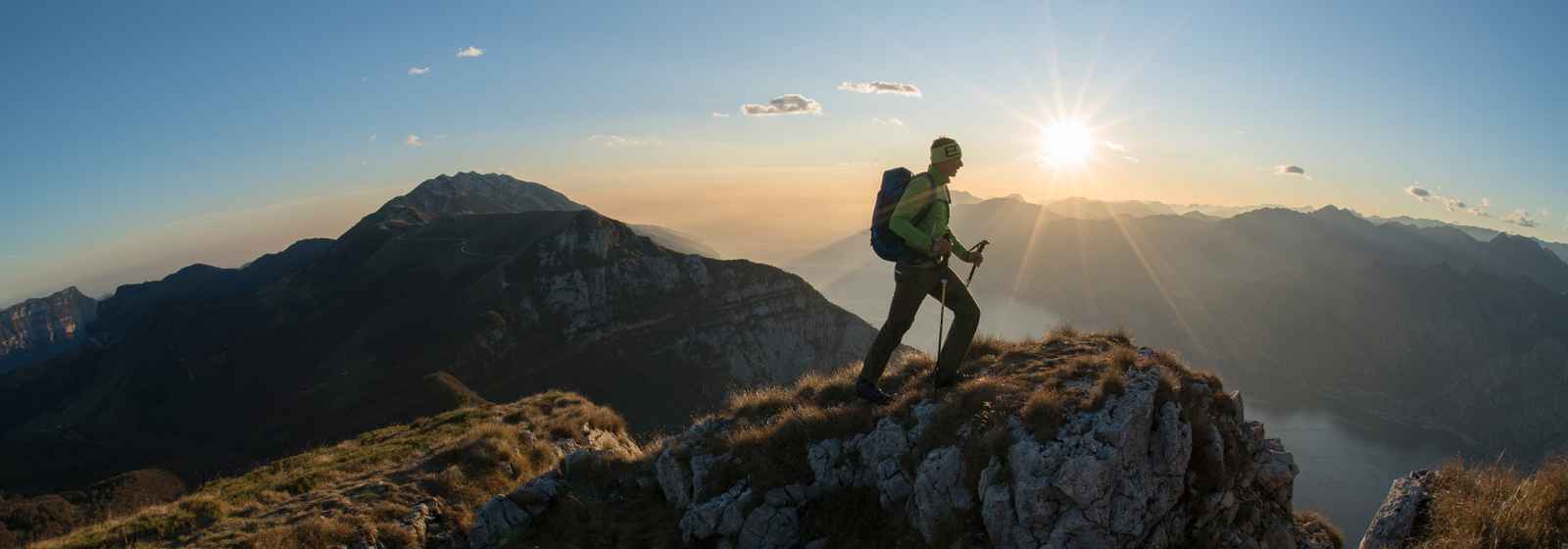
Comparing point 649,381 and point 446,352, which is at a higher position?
point 446,352

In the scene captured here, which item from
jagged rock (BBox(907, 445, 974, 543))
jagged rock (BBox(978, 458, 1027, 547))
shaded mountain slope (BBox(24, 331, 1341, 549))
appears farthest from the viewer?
jagged rock (BBox(907, 445, 974, 543))

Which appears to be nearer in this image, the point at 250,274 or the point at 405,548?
the point at 405,548

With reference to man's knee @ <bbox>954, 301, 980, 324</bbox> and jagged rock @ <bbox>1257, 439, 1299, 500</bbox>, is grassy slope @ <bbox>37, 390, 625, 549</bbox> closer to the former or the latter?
man's knee @ <bbox>954, 301, 980, 324</bbox>

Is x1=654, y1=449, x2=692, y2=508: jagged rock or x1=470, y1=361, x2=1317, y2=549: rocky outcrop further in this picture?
x1=654, y1=449, x2=692, y2=508: jagged rock

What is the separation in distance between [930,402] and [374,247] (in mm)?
146219

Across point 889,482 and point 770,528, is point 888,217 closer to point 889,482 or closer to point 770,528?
point 889,482

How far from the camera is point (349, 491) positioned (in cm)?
1208

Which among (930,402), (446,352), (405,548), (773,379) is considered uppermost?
(930,402)

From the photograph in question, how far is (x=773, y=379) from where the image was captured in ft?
355

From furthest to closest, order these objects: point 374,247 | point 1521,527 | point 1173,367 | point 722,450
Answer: point 374,247 < point 722,450 < point 1173,367 < point 1521,527

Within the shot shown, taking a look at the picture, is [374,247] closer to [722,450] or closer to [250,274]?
[250,274]

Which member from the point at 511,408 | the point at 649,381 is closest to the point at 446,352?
the point at 649,381

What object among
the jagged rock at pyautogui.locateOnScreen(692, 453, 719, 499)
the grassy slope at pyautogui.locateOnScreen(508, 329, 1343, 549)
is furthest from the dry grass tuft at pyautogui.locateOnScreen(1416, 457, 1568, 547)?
the jagged rock at pyautogui.locateOnScreen(692, 453, 719, 499)

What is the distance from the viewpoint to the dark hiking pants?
30.3 feet
